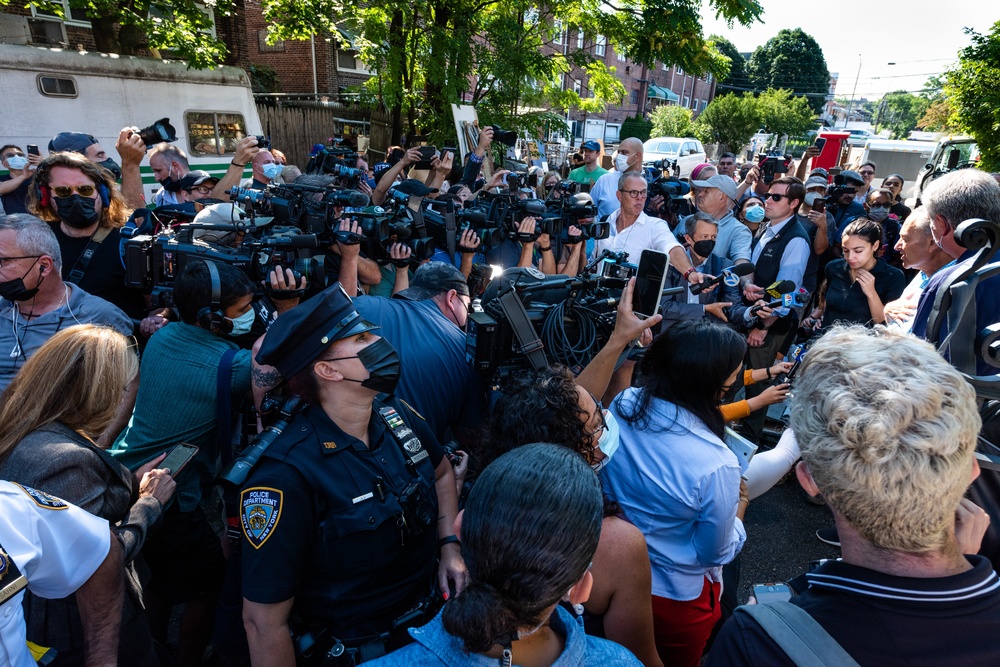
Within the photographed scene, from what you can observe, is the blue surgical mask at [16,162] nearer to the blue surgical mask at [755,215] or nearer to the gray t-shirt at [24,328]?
the gray t-shirt at [24,328]

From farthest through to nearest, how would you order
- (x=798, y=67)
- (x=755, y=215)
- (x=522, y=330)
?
(x=798, y=67)
(x=755, y=215)
(x=522, y=330)

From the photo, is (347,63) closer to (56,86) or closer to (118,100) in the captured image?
(118,100)

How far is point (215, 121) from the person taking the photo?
31.1ft

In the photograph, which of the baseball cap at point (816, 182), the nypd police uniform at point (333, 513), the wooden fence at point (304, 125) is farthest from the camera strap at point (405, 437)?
the wooden fence at point (304, 125)

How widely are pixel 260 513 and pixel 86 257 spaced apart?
9.14ft

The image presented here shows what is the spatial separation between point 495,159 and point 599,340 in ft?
→ 24.7

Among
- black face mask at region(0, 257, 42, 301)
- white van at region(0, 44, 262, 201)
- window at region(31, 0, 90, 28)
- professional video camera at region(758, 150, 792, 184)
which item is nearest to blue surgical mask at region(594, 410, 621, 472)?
black face mask at region(0, 257, 42, 301)

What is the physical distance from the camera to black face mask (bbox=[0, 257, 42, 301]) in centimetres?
261

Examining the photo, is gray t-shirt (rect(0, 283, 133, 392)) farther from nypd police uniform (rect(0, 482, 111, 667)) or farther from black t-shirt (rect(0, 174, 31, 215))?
black t-shirt (rect(0, 174, 31, 215))

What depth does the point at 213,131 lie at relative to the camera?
9477 millimetres

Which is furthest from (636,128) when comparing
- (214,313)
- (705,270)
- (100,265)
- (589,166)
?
(214,313)

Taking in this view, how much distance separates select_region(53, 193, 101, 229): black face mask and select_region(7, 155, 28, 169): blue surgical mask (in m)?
2.54

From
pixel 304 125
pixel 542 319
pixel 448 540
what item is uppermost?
pixel 304 125

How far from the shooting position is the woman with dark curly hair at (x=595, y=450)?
1647 mm
